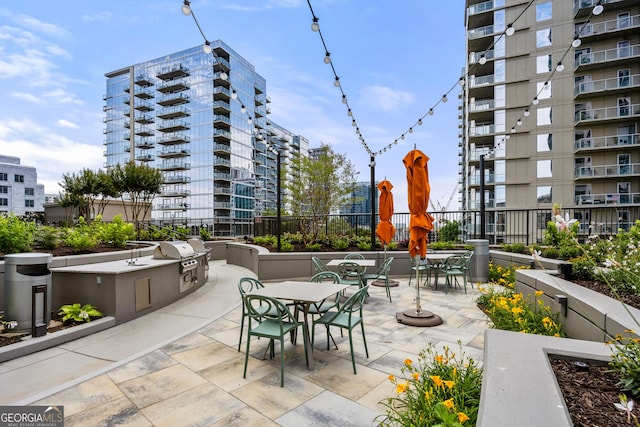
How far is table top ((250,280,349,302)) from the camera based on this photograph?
134 inches

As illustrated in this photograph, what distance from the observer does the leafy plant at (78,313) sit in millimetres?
4555

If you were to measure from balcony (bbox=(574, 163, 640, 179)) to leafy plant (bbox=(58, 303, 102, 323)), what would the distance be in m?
28.8

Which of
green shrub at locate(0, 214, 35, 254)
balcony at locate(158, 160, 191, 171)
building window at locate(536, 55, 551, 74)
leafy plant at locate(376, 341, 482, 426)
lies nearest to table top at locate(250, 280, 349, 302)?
leafy plant at locate(376, 341, 482, 426)

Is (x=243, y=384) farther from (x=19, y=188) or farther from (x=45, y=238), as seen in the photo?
(x=19, y=188)

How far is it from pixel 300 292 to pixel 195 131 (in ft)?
142

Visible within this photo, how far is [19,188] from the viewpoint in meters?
62.5

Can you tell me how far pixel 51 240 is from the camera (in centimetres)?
645

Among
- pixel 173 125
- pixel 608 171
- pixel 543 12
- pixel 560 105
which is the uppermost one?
pixel 543 12

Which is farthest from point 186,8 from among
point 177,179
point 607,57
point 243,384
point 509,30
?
point 177,179

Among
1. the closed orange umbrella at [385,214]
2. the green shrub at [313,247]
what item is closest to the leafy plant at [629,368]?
the closed orange umbrella at [385,214]

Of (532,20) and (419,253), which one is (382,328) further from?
(532,20)

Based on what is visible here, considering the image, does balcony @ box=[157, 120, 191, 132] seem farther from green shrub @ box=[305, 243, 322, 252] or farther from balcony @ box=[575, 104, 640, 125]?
balcony @ box=[575, 104, 640, 125]

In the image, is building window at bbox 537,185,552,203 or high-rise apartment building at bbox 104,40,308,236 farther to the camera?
high-rise apartment building at bbox 104,40,308,236

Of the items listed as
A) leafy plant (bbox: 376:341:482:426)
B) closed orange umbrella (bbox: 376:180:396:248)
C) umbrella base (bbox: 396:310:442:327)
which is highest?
closed orange umbrella (bbox: 376:180:396:248)
